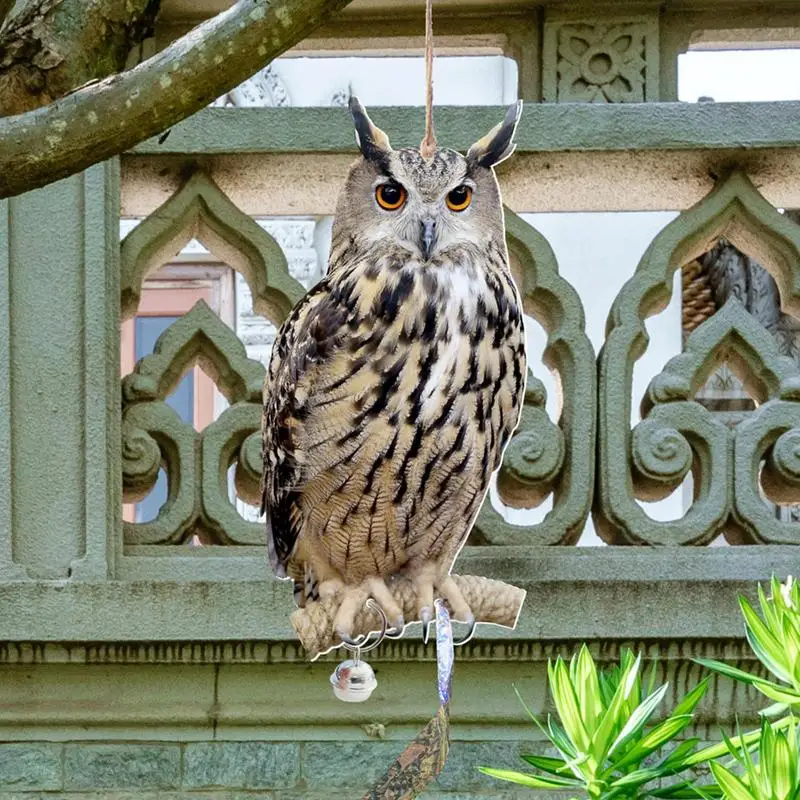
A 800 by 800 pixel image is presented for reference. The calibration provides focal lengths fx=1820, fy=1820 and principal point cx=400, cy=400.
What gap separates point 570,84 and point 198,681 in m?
1.29

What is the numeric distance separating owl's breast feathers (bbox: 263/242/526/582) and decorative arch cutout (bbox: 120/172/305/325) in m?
0.98

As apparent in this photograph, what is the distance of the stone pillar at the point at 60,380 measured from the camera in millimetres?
3137

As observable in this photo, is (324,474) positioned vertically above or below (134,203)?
below

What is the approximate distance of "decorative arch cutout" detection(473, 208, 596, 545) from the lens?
3168mm

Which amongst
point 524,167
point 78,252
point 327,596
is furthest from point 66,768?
point 524,167

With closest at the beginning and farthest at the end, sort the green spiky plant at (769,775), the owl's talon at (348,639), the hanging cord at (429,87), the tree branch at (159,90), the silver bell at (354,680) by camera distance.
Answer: the green spiky plant at (769,775) < the tree branch at (159,90) < the hanging cord at (429,87) < the silver bell at (354,680) < the owl's talon at (348,639)

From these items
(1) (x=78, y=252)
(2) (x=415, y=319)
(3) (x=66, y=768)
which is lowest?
(3) (x=66, y=768)

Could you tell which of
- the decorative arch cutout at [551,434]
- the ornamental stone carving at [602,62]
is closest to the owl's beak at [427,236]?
the decorative arch cutout at [551,434]

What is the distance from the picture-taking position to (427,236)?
2.06 metres

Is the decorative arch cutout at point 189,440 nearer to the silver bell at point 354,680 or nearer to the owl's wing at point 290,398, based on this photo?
the owl's wing at point 290,398

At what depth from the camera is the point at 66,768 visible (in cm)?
322

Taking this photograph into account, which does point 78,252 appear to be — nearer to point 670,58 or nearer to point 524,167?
point 524,167

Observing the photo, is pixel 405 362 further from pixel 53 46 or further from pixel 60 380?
pixel 60 380

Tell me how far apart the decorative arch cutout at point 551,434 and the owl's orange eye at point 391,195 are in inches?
44.2
